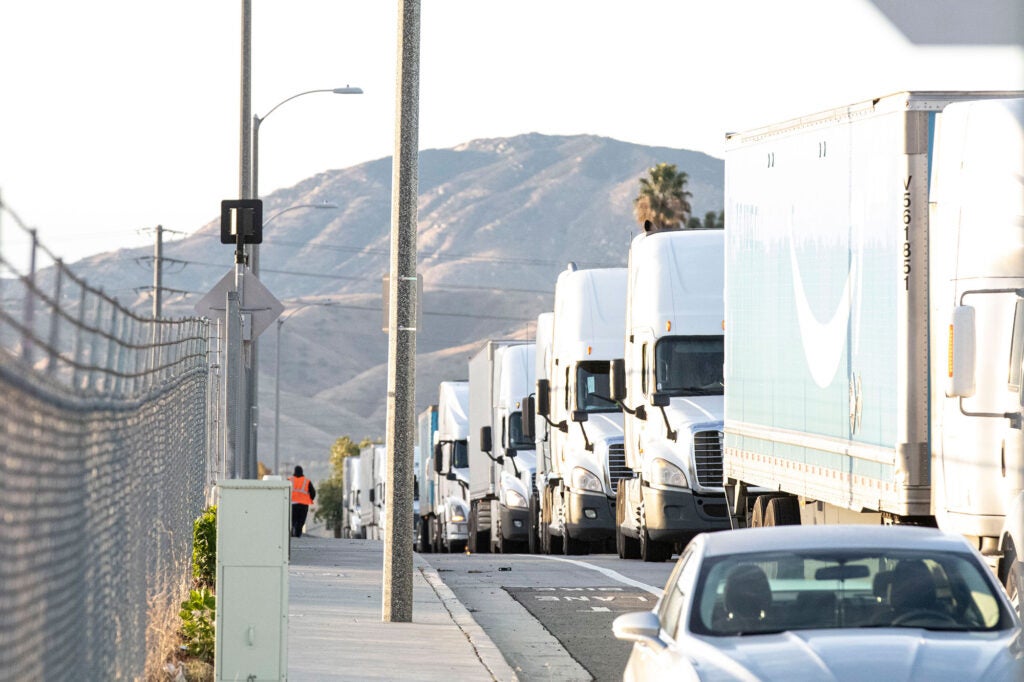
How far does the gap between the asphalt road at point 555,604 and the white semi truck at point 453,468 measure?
52.3 ft

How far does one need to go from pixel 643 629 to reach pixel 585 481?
21.1 m

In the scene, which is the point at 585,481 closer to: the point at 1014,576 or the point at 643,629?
the point at 1014,576

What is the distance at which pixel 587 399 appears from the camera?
95.8 ft

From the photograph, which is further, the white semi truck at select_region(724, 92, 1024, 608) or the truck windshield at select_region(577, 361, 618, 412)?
the truck windshield at select_region(577, 361, 618, 412)

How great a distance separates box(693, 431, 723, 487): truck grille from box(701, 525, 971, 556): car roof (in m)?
15.2

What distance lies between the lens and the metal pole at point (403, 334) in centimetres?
1522

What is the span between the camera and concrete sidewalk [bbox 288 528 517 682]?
12141 mm

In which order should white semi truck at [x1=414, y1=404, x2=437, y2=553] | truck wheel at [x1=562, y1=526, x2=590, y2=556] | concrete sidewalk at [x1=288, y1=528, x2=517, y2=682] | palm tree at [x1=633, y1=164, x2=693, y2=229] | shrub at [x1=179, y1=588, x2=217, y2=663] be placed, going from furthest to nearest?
palm tree at [x1=633, y1=164, x2=693, y2=229] < white semi truck at [x1=414, y1=404, x2=437, y2=553] < truck wheel at [x1=562, y1=526, x2=590, y2=556] < concrete sidewalk at [x1=288, y1=528, x2=517, y2=682] < shrub at [x1=179, y1=588, x2=217, y2=663]

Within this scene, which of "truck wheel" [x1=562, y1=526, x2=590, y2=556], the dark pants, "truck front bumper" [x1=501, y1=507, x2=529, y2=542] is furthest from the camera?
the dark pants

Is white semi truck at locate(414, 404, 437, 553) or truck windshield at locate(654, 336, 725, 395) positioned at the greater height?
truck windshield at locate(654, 336, 725, 395)

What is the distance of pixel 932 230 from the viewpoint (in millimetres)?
13469

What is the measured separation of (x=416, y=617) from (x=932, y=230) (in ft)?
18.3

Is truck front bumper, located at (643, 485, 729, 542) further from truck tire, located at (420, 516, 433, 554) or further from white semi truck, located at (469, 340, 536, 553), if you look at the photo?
truck tire, located at (420, 516, 433, 554)

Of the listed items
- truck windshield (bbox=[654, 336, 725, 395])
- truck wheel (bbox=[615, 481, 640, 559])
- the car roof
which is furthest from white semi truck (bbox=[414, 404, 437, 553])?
the car roof
